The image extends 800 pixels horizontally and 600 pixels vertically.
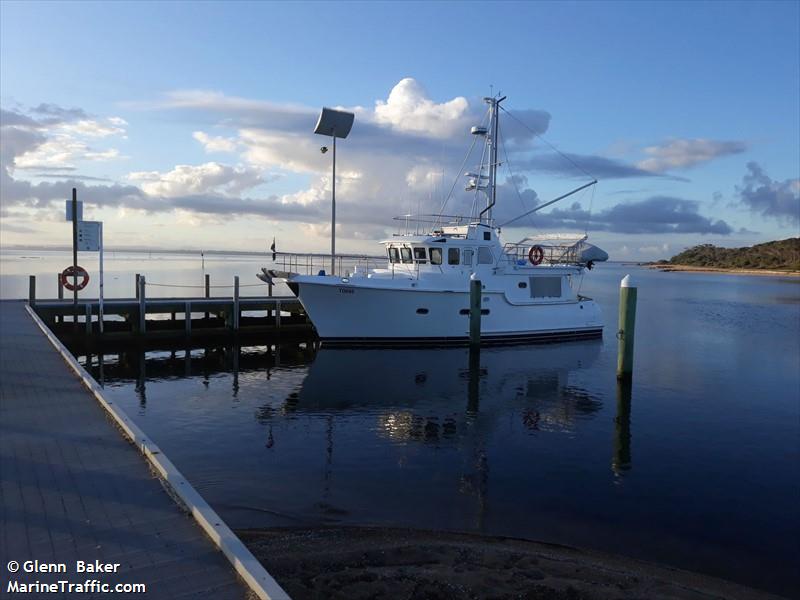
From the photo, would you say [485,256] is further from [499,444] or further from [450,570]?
[450,570]

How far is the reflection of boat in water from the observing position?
42.9 ft

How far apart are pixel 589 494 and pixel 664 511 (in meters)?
1.01

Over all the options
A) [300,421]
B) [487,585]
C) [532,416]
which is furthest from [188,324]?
[487,585]

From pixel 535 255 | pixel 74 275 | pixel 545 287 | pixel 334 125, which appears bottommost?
pixel 545 287

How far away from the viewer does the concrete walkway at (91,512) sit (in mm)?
4438

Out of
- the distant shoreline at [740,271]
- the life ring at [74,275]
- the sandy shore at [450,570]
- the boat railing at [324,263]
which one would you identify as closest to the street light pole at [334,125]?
the boat railing at [324,263]

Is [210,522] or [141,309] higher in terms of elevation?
[141,309]

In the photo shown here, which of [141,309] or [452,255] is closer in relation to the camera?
[141,309]

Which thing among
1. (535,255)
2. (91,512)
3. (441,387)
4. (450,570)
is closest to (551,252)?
(535,255)

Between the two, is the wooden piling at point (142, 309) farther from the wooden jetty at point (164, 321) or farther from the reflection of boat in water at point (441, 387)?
the reflection of boat in water at point (441, 387)

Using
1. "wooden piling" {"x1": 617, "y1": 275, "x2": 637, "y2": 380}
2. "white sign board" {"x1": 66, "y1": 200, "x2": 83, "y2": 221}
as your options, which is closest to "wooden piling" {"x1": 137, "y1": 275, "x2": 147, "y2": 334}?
"white sign board" {"x1": 66, "y1": 200, "x2": 83, "y2": 221}

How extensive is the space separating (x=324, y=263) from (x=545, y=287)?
9.03 m

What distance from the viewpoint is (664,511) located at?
838 centimetres

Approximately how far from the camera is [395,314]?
21188 millimetres
